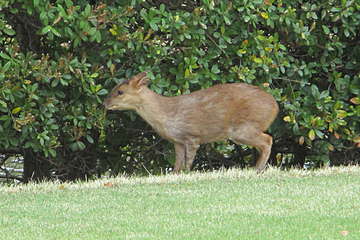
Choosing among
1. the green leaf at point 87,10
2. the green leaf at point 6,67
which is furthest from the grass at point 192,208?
the green leaf at point 87,10

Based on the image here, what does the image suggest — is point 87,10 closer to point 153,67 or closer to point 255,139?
point 153,67

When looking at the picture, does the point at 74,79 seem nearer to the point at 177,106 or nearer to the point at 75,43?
the point at 75,43

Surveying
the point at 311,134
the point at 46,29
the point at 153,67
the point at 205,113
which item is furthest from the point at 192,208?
the point at 311,134

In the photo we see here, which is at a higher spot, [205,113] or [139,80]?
[139,80]

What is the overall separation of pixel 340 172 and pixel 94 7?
3585 mm

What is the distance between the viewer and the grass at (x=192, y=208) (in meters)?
7.66

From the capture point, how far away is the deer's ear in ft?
37.7

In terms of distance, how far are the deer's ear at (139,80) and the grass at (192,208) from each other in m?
1.36

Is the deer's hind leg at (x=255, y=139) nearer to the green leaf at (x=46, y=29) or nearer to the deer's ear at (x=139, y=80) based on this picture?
the deer's ear at (x=139, y=80)

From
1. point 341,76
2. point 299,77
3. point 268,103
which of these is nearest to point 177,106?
point 268,103

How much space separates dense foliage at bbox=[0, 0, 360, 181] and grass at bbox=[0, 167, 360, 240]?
1.33 metres

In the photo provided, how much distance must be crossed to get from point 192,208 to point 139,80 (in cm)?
326

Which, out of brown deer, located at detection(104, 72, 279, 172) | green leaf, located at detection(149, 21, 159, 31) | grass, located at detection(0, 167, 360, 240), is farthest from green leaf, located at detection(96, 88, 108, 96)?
grass, located at detection(0, 167, 360, 240)

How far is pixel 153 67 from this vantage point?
38.6 ft
